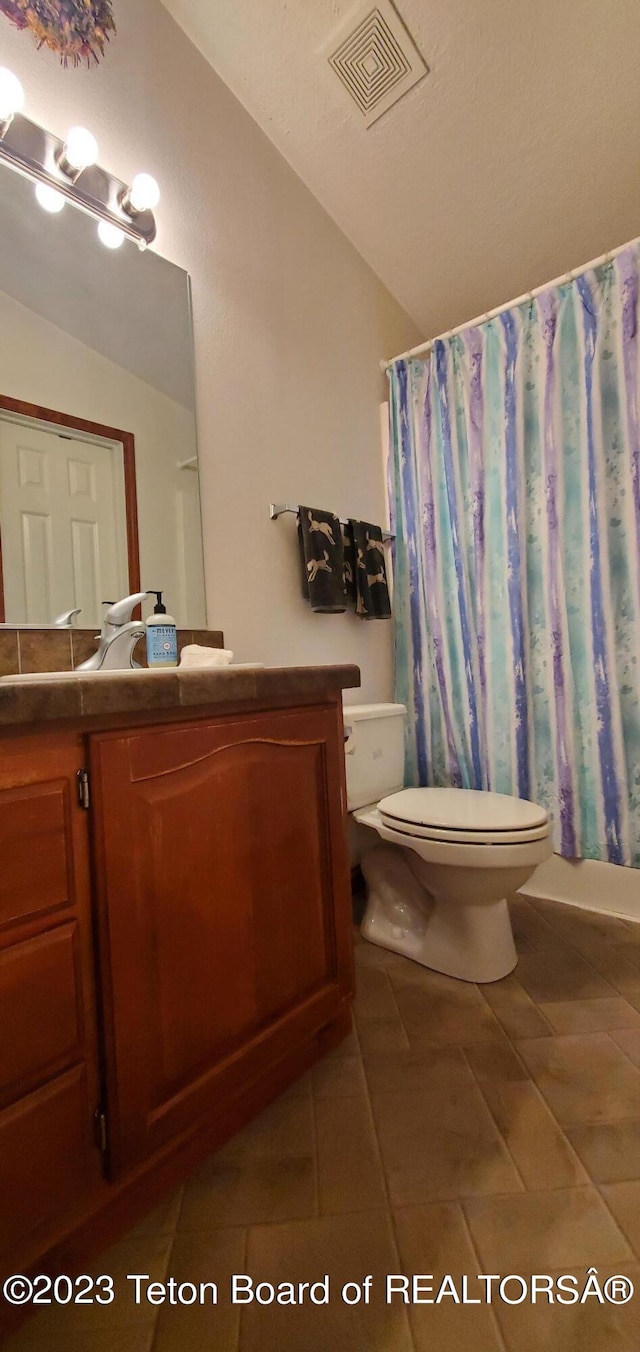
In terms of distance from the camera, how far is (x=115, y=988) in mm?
690

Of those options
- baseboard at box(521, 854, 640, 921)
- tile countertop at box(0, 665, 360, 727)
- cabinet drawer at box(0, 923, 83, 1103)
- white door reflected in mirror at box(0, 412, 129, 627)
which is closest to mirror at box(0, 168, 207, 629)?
white door reflected in mirror at box(0, 412, 129, 627)

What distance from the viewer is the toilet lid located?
122cm

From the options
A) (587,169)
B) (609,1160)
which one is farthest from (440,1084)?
(587,169)

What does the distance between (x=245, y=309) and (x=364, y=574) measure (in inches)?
33.6

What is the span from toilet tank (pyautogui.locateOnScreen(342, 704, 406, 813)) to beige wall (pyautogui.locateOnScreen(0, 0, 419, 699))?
9.8 inches

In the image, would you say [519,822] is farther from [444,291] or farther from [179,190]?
[444,291]

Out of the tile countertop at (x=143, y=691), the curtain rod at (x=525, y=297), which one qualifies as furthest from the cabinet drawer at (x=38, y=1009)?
the curtain rod at (x=525, y=297)

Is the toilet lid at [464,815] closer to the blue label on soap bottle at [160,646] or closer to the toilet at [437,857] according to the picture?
the toilet at [437,857]

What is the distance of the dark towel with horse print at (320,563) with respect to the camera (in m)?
1.65

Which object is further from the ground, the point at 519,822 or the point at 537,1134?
the point at 519,822

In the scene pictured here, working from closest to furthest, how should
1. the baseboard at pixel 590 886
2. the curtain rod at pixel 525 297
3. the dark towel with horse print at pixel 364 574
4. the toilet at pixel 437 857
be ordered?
the toilet at pixel 437 857, the curtain rod at pixel 525 297, the baseboard at pixel 590 886, the dark towel with horse print at pixel 364 574

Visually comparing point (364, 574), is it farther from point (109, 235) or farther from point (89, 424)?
point (109, 235)

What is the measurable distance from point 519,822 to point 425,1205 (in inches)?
27.2

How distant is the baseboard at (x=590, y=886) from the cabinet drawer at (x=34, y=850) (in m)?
1.59
